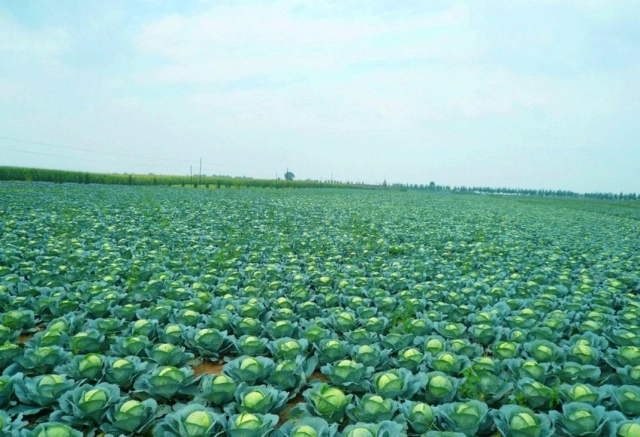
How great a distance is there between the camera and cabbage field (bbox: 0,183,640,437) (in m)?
2.84

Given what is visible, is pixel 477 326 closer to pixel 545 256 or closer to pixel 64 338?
pixel 64 338

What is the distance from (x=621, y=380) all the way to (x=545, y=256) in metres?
6.97

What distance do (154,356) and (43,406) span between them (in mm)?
863

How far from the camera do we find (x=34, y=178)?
4584 cm

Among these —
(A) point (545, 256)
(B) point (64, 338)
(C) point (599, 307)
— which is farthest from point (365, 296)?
(A) point (545, 256)

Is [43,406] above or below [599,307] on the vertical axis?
below

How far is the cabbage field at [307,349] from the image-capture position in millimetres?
2838

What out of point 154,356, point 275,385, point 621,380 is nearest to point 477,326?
point 621,380

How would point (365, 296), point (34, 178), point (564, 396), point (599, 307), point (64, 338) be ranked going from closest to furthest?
point (564, 396)
point (64, 338)
point (599, 307)
point (365, 296)
point (34, 178)

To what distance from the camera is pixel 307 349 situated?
4176mm

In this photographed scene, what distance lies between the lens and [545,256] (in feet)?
32.7

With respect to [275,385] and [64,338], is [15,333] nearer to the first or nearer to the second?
[64,338]

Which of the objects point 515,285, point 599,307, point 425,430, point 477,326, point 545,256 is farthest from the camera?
point 545,256

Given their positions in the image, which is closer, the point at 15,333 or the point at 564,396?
Result: the point at 564,396
